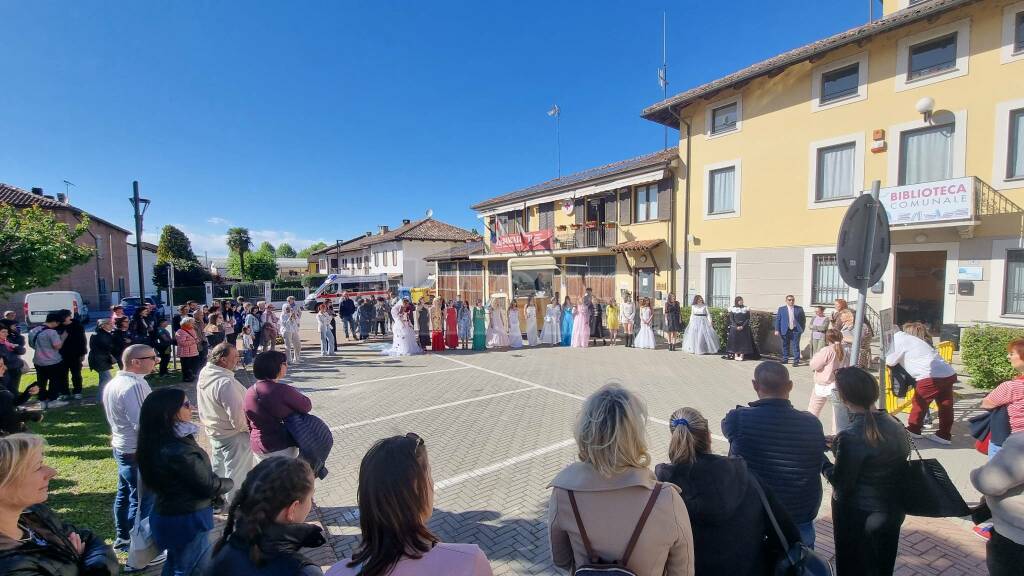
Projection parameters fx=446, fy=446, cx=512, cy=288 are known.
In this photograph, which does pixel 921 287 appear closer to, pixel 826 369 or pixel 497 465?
pixel 826 369

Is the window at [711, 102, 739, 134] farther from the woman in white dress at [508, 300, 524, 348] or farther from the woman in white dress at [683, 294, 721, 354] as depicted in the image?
the woman in white dress at [508, 300, 524, 348]

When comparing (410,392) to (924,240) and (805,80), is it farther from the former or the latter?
(805,80)

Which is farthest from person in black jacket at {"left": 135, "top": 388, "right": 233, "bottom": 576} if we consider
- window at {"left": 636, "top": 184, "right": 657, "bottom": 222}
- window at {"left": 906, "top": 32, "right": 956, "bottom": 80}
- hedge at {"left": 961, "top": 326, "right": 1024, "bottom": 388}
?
window at {"left": 636, "top": 184, "right": 657, "bottom": 222}

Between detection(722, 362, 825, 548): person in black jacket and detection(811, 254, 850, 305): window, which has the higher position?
detection(811, 254, 850, 305): window

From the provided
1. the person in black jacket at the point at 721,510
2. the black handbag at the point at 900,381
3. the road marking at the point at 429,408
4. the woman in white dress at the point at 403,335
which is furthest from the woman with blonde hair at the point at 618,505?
the woman in white dress at the point at 403,335

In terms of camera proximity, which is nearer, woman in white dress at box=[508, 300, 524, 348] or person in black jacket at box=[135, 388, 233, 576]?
person in black jacket at box=[135, 388, 233, 576]

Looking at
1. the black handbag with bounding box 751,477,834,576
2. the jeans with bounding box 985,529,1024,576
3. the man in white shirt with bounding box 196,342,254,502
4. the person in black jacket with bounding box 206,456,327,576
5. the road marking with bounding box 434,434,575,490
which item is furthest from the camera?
the road marking with bounding box 434,434,575,490

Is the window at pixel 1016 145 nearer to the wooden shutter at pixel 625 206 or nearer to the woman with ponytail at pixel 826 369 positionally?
the woman with ponytail at pixel 826 369

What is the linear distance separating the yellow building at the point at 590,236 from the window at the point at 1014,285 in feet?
28.2

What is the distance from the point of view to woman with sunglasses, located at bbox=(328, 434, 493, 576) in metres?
1.40

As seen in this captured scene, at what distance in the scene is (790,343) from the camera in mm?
11594

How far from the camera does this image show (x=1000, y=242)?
993cm

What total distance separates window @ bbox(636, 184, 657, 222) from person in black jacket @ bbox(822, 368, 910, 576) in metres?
15.8

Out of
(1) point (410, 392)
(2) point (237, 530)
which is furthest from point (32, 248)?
(2) point (237, 530)
